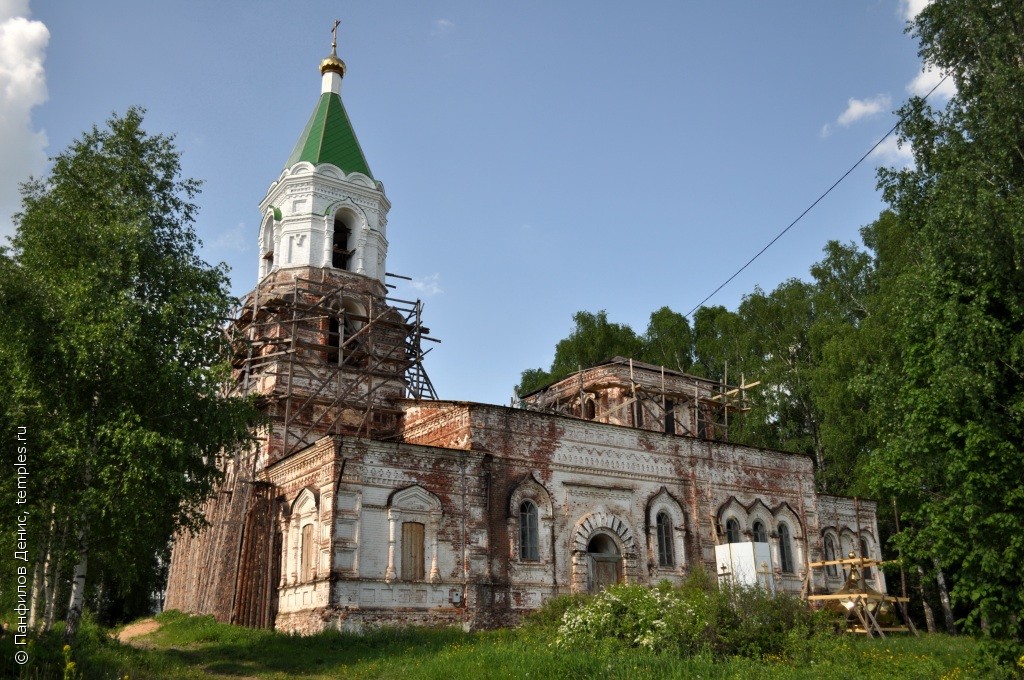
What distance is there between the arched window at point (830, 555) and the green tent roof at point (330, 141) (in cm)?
2010

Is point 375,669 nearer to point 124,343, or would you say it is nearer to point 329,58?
point 124,343

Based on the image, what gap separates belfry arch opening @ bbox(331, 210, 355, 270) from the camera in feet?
98.0

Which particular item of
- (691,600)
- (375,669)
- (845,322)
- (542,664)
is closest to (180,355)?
(375,669)

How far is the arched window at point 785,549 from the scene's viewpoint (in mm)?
27734

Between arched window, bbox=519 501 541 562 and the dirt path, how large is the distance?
9.75 metres

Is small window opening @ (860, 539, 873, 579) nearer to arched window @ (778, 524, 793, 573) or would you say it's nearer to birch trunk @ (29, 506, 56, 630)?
arched window @ (778, 524, 793, 573)

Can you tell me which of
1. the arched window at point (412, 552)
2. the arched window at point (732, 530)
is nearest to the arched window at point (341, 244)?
the arched window at point (412, 552)

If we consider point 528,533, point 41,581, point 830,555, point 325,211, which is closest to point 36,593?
point 41,581

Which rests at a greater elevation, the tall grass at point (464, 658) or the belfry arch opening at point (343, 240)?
the belfry arch opening at point (343, 240)

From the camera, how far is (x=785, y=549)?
27922 millimetres

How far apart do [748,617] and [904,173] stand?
31.1 feet

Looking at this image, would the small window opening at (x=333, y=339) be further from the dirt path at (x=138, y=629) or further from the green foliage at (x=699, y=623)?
the green foliage at (x=699, y=623)

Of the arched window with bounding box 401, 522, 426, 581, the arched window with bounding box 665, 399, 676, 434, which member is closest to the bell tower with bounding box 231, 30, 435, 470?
the arched window with bounding box 401, 522, 426, 581

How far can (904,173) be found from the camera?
18062 mm
